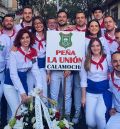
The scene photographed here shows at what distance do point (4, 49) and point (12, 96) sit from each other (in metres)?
1.01

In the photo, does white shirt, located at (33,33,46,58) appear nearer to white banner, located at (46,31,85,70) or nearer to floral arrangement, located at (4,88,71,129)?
white banner, located at (46,31,85,70)

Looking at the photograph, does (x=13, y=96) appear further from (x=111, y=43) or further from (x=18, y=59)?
(x=111, y=43)

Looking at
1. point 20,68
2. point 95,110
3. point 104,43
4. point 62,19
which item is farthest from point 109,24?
point 20,68

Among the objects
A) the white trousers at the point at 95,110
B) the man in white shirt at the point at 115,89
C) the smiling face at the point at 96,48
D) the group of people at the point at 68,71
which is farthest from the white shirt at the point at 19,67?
the man in white shirt at the point at 115,89

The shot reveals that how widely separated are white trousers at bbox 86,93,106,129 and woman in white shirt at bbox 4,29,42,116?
0.92 m

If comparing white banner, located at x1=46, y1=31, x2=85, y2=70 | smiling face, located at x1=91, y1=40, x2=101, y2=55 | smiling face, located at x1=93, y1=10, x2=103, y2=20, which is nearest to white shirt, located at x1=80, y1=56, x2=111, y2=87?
smiling face, located at x1=91, y1=40, x2=101, y2=55

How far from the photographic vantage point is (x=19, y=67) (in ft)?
23.6

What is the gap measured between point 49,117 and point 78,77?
2.21m

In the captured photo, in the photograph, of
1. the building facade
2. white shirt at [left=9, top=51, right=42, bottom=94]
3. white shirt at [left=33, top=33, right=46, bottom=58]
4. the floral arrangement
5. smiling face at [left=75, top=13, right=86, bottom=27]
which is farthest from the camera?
the building facade

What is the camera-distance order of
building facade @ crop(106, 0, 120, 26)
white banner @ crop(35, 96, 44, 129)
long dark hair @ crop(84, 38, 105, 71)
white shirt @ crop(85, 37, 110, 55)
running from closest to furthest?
white banner @ crop(35, 96, 44, 129) < long dark hair @ crop(84, 38, 105, 71) < white shirt @ crop(85, 37, 110, 55) < building facade @ crop(106, 0, 120, 26)

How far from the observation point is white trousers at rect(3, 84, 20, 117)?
23.6 ft

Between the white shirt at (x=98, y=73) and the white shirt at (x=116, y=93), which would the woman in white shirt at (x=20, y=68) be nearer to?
the white shirt at (x=98, y=73)

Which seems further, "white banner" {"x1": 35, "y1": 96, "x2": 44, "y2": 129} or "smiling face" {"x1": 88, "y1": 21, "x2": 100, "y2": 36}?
"smiling face" {"x1": 88, "y1": 21, "x2": 100, "y2": 36}

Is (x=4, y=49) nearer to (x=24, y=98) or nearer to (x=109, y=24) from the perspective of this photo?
(x=24, y=98)
